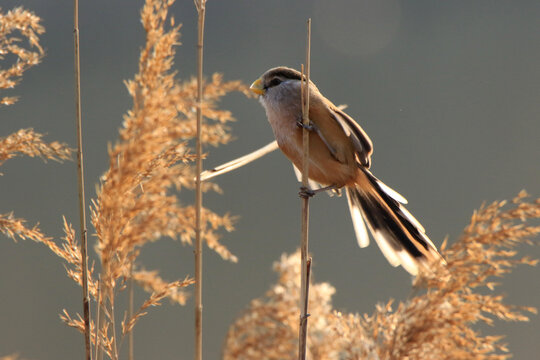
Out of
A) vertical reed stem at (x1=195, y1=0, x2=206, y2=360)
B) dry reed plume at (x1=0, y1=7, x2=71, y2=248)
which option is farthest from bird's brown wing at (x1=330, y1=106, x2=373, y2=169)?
dry reed plume at (x1=0, y1=7, x2=71, y2=248)

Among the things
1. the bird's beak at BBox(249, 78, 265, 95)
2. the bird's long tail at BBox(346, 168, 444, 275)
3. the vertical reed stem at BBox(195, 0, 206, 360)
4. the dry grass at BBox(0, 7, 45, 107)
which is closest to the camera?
the vertical reed stem at BBox(195, 0, 206, 360)

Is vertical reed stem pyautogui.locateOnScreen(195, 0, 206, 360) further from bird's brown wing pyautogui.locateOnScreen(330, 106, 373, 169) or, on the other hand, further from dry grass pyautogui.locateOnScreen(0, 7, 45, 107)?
bird's brown wing pyautogui.locateOnScreen(330, 106, 373, 169)

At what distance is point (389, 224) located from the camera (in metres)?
1.98

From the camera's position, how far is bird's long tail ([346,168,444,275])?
70.1 inches

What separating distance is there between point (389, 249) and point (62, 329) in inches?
230

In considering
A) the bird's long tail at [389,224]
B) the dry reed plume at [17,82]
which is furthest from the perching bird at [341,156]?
the dry reed plume at [17,82]

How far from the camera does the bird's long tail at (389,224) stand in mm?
1780

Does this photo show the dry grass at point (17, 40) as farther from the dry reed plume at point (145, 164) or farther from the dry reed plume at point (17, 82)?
the dry reed plume at point (145, 164)

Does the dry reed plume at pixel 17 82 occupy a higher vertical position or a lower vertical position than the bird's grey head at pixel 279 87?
lower

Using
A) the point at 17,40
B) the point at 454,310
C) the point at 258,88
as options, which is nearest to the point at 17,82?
the point at 17,40

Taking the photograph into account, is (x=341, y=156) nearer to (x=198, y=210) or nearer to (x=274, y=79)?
(x=274, y=79)

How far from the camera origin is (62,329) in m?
6.79

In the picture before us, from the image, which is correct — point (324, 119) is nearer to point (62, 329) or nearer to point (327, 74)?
point (62, 329)

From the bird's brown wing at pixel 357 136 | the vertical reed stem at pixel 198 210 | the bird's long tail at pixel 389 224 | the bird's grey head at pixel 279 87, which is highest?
the bird's grey head at pixel 279 87
